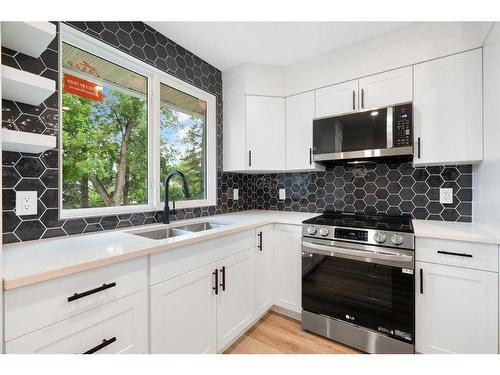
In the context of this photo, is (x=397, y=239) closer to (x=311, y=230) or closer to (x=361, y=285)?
(x=361, y=285)

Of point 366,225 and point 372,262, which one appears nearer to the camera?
point 372,262

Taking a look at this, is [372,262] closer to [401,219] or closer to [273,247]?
[401,219]

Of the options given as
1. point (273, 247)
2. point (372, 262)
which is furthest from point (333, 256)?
point (273, 247)

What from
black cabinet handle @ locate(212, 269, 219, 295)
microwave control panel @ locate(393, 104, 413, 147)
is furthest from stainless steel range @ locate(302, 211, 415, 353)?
black cabinet handle @ locate(212, 269, 219, 295)

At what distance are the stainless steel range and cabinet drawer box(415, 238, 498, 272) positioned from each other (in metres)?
0.09

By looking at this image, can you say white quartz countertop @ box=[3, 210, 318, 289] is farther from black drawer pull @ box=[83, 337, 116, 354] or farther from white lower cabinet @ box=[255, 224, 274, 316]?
white lower cabinet @ box=[255, 224, 274, 316]

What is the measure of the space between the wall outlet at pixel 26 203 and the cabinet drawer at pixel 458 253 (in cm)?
230

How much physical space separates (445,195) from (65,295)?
258 cm

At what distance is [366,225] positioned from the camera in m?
1.75

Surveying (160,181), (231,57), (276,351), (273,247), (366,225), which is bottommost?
(276,351)

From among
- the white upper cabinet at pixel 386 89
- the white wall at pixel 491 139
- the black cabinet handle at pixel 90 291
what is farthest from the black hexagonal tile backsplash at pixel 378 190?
the black cabinet handle at pixel 90 291

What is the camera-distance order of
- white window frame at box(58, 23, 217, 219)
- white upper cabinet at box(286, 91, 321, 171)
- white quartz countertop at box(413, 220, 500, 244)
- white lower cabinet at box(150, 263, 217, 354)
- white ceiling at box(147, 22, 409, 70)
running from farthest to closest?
white upper cabinet at box(286, 91, 321, 171)
white ceiling at box(147, 22, 409, 70)
white window frame at box(58, 23, 217, 219)
white quartz countertop at box(413, 220, 500, 244)
white lower cabinet at box(150, 263, 217, 354)

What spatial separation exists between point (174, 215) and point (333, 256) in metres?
1.35

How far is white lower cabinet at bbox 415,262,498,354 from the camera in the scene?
1.37 metres
